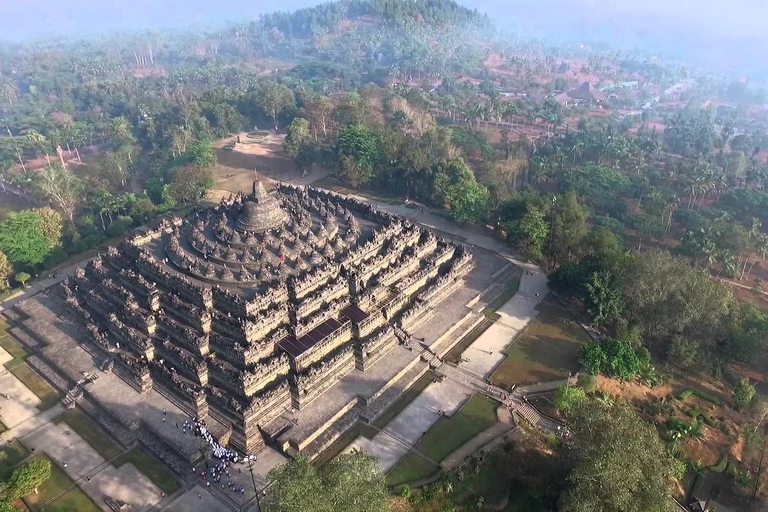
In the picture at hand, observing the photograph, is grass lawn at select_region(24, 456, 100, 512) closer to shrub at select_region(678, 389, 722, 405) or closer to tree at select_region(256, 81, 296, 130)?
shrub at select_region(678, 389, 722, 405)

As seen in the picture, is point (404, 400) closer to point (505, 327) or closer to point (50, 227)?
point (505, 327)

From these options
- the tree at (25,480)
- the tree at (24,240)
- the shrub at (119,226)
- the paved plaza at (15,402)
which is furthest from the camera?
the shrub at (119,226)

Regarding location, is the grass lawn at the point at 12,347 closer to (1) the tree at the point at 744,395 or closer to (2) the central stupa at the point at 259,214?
(2) the central stupa at the point at 259,214

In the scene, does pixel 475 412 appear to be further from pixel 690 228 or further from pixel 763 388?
pixel 690 228

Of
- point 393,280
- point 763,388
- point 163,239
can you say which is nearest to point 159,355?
point 163,239

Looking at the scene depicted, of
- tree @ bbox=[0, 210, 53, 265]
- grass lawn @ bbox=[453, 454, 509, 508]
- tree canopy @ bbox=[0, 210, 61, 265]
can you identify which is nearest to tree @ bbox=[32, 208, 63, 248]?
tree canopy @ bbox=[0, 210, 61, 265]

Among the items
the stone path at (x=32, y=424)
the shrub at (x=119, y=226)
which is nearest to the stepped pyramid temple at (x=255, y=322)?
the stone path at (x=32, y=424)
